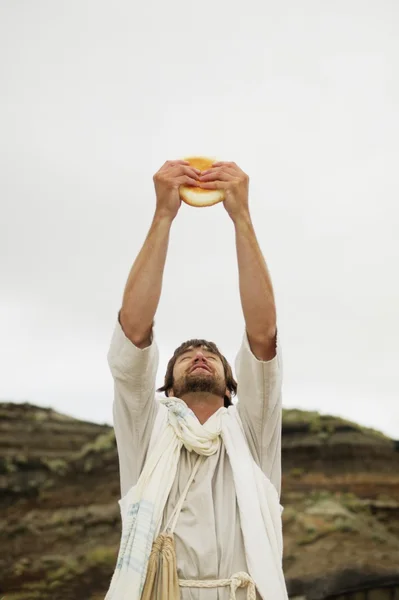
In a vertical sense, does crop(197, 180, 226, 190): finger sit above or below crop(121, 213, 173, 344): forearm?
above

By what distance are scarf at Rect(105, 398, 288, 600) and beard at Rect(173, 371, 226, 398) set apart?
0.10 m

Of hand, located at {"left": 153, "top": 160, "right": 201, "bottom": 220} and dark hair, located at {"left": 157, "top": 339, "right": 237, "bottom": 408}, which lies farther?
dark hair, located at {"left": 157, "top": 339, "right": 237, "bottom": 408}

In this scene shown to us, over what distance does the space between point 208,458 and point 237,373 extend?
1.14 feet

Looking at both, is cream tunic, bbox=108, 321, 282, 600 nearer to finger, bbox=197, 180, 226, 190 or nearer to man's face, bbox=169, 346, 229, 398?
man's face, bbox=169, 346, 229, 398

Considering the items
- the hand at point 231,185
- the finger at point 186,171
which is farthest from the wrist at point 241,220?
the finger at point 186,171

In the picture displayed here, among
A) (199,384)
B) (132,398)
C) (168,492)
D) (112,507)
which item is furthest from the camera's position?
(112,507)

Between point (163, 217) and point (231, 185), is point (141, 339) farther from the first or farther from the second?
point (231, 185)

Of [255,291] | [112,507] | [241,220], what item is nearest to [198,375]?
[255,291]

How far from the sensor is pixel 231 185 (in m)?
2.75

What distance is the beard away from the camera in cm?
295

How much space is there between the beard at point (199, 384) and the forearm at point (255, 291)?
1.26 feet

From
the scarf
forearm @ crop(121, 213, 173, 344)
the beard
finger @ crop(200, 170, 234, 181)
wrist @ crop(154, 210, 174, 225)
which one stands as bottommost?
the scarf

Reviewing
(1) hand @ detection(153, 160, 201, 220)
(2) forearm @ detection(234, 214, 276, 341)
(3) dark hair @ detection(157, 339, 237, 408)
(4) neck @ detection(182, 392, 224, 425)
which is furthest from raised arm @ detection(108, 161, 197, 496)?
(3) dark hair @ detection(157, 339, 237, 408)

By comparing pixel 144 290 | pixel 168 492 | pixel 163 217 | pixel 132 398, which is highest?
pixel 163 217
